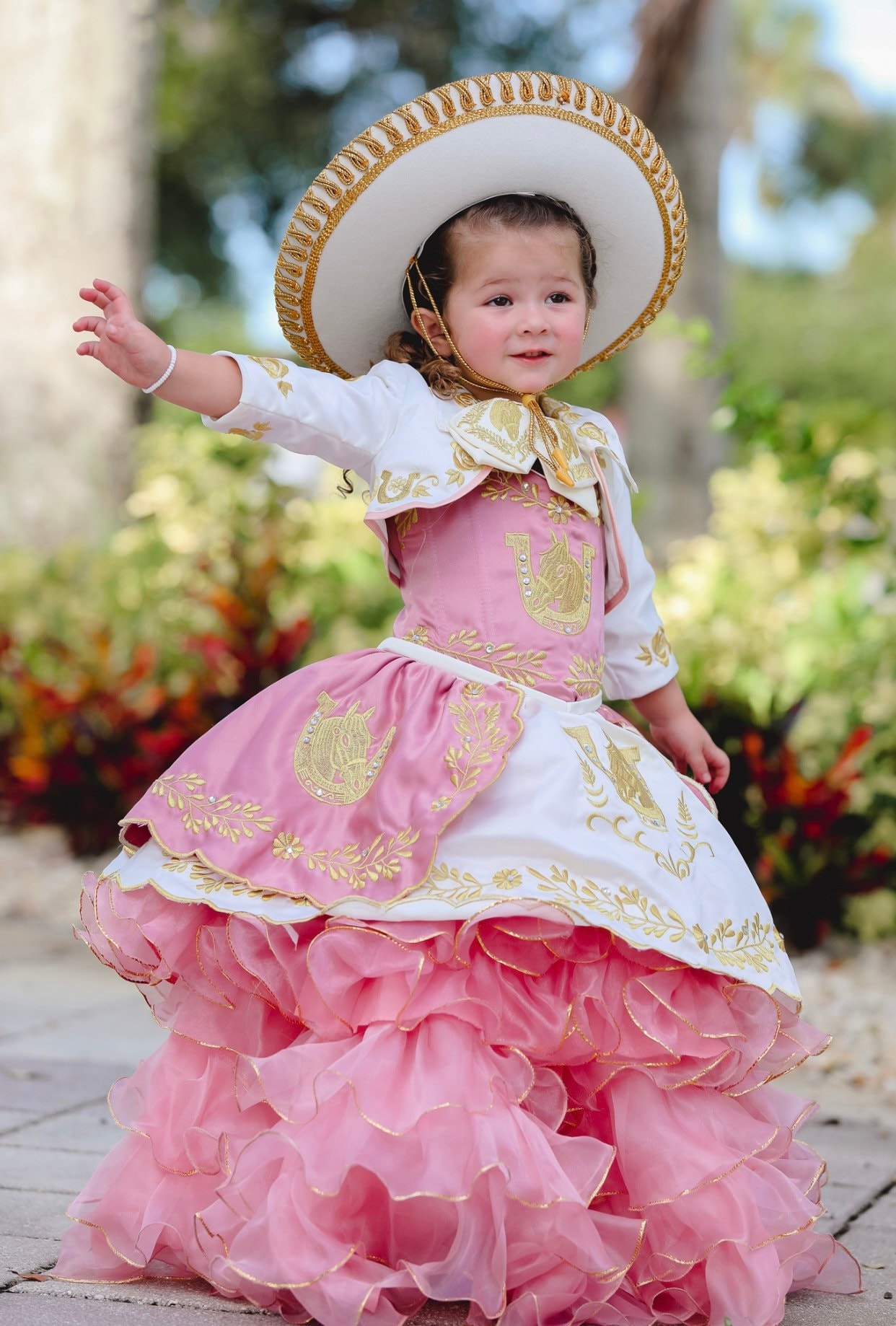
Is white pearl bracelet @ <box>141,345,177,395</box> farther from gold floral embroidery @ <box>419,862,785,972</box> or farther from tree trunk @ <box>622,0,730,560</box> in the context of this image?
tree trunk @ <box>622,0,730,560</box>

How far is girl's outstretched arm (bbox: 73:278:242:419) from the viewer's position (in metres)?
1.99

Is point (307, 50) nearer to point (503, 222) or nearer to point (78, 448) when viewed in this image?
point (78, 448)

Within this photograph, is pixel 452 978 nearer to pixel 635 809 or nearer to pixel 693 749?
pixel 635 809

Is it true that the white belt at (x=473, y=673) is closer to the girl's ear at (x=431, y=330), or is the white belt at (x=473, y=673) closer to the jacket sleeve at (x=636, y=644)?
the jacket sleeve at (x=636, y=644)

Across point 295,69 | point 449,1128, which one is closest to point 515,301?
point 449,1128

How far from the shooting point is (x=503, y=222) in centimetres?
223

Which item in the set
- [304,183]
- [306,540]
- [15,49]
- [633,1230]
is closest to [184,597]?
[306,540]

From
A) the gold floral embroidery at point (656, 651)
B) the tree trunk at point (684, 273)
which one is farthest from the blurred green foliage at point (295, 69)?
the gold floral embroidery at point (656, 651)

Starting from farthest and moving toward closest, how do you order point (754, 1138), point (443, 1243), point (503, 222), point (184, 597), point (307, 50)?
point (307, 50) → point (184, 597) → point (503, 222) → point (754, 1138) → point (443, 1243)

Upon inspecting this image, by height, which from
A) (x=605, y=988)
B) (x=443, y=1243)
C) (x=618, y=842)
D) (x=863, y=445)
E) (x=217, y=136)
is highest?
(x=217, y=136)

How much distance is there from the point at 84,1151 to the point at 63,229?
5.30 meters

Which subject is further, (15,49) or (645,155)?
(15,49)

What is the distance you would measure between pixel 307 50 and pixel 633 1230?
1603 centimetres

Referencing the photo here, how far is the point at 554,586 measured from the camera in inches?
88.1
